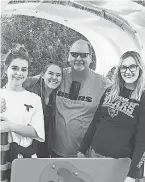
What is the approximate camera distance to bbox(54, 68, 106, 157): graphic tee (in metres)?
1.76

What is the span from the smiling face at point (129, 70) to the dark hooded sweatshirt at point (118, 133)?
4.3 inches

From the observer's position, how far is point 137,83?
182 centimetres

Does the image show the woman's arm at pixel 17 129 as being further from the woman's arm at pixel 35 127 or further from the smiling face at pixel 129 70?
the smiling face at pixel 129 70

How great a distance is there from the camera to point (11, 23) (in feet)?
5.63

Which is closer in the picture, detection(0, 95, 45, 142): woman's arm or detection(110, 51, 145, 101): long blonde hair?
detection(0, 95, 45, 142): woman's arm

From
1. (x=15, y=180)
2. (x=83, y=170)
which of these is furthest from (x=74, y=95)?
(x=15, y=180)

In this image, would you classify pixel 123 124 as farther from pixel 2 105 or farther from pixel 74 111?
pixel 2 105

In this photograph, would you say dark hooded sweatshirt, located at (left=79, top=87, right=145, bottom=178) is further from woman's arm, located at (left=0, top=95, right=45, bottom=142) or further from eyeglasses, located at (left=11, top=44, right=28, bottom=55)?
eyeglasses, located at (left=11, top=44, right=28, bottom=55)

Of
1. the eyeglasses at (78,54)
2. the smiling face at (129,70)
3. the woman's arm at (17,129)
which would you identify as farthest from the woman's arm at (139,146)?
the woman's arm at (17,129)

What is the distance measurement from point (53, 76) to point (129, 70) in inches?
13.4

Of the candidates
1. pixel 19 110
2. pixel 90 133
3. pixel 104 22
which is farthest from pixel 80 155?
pixel 104 22

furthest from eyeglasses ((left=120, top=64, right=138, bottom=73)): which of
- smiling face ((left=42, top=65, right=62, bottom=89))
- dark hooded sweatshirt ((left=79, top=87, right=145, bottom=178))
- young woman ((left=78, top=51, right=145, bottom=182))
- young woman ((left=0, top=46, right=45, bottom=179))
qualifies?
young woman ((left=0, top=46, right=45, bottom=179))

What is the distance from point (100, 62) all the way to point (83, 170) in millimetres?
472

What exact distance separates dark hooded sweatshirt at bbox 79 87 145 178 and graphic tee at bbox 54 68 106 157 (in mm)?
28
